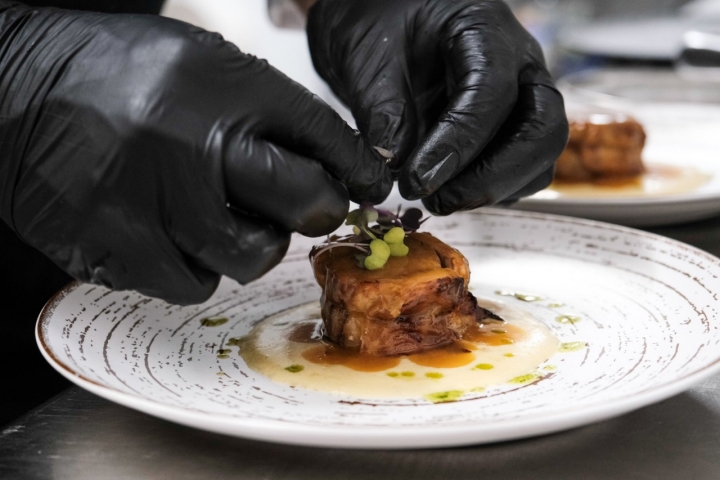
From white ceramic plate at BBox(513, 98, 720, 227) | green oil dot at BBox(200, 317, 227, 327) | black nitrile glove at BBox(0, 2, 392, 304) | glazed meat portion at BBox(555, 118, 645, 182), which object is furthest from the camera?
glazed meat portion at BBox(555, 118, 645, 182)

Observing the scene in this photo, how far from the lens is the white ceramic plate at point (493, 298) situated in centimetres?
120

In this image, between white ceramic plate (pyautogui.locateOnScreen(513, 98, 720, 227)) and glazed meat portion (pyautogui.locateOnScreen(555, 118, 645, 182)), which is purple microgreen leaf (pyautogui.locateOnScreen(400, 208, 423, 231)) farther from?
glazed meat portion (pyautogui.locateOnScreen(555, 118, 645, 182))

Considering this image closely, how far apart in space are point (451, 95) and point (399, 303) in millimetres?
624

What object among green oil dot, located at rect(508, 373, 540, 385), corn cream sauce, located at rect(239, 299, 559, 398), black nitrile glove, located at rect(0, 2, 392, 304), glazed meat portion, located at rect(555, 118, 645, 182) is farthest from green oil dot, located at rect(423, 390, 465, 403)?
glazed meat portion, located at rect(555, 118, 645, 182)

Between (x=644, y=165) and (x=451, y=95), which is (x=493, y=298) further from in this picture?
(x=644, y=165)

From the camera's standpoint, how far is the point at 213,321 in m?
1.94

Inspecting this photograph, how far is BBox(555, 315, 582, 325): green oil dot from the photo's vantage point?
1916 millimetres

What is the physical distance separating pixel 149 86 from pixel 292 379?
0.65 m

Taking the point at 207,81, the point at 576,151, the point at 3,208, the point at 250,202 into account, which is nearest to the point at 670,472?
the point at 250,202

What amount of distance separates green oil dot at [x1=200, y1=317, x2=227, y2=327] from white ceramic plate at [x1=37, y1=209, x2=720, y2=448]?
0.02 metres

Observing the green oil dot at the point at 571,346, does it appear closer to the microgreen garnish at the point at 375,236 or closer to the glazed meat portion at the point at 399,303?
the glazed meat portion at the point at 399,303

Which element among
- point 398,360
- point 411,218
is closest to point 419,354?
point 398,360

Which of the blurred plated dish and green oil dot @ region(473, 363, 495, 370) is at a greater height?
green oil dot @ region(473, 363, 495, 370)

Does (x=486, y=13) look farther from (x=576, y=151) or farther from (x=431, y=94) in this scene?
(x=576, y=151)
